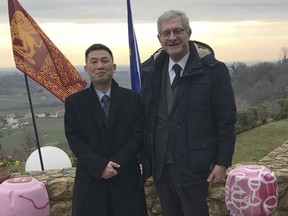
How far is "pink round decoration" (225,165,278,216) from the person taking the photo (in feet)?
8.63

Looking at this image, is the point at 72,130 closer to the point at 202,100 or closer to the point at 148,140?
the point at 148,140

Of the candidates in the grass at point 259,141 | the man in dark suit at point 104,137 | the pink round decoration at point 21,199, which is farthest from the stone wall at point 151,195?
the grass at point 259,141

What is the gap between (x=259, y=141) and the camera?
37.4 ft

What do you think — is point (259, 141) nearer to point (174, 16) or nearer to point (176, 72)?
point (176, 72)

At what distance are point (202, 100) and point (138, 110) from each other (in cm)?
47

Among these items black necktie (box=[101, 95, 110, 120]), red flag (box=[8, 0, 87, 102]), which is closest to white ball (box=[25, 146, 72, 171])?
red flag (box=[8, 0, 87, 102])

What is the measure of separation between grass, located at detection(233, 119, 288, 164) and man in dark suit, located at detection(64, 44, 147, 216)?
6312 millimetres

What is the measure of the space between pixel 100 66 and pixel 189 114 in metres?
0.64

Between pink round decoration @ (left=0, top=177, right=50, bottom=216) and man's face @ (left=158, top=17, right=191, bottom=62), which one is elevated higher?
man's face @ (left=158, top=17, right=191, bottom=62)

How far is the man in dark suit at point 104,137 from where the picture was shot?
2.78m

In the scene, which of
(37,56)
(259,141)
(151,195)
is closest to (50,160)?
(37,56)

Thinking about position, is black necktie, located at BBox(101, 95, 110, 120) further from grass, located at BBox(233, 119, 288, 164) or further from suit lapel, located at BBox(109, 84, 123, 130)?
grass, located at BBox(233, 119, 288, 164)

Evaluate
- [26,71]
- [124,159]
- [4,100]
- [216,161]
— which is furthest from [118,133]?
[4,100]

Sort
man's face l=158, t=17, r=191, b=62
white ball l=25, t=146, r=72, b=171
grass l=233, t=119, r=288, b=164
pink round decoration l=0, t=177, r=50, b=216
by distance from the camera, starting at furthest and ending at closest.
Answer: grass l=233, t=119, r=288, b=164
white ball l=25, t=146, r=72, b=171
man's face l=158, t=17, r=191, b=62
pink round decoration l=0, t=177, r=50, b=216
